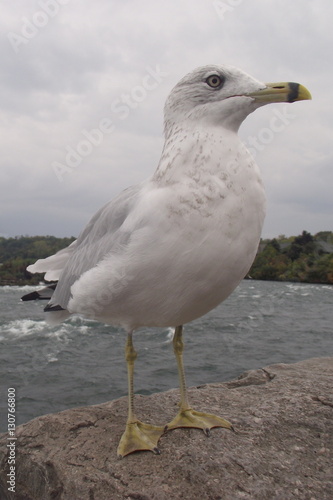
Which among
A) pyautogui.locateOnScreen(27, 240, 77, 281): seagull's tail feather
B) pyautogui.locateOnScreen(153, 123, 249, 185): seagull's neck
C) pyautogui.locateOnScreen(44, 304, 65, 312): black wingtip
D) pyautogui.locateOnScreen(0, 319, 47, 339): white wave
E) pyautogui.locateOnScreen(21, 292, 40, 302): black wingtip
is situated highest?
pyautogui.locateOnScreen(153, 123, 249, 185): seagull's neck

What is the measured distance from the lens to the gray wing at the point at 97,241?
3.00m

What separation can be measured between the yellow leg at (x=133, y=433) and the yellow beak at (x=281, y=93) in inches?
71.7

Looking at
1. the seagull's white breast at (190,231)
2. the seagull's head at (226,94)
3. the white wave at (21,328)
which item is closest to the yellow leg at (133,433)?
the seagull's white breast at (190,231)

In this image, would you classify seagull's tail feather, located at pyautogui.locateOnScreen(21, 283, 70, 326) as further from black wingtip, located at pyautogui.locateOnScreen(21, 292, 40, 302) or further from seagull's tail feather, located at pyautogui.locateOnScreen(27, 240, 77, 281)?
seagull's tail feather, located at pyautogui.locateOnScreen(27, 240, 77, 281)

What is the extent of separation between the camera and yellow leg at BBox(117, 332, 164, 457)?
3.17 meters

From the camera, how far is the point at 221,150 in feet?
8.92

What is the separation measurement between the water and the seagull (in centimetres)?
691

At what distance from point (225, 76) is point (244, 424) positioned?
2536 millimetres

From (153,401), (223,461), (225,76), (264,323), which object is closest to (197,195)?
(225,76)

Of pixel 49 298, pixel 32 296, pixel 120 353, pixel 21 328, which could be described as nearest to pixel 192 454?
pixel 49 298

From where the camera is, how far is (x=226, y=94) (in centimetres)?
280

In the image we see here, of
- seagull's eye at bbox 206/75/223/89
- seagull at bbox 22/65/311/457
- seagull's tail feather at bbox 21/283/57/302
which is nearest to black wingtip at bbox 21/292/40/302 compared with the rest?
seagull's tail feather at bbox 21/283/57/302

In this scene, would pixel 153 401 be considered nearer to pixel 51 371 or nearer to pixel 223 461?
pixel 223 461

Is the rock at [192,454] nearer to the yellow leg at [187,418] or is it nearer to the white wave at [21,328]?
the yellow leg at [187,418]
